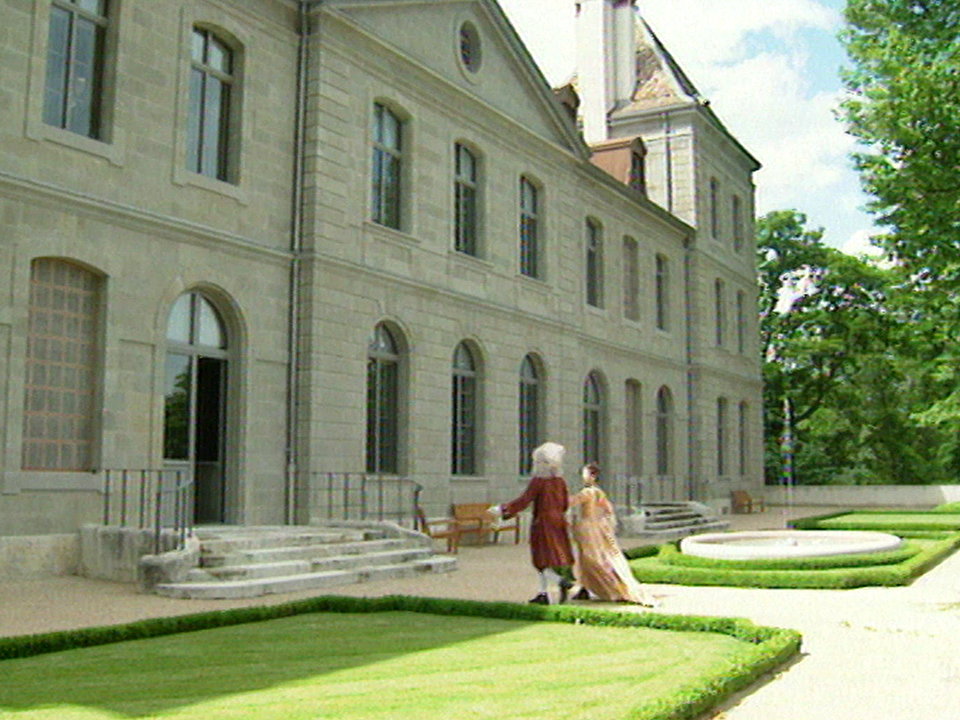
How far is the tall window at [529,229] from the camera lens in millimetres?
22562

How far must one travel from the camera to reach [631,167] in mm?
29469

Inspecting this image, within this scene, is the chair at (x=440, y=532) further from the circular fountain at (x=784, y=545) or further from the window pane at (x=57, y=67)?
the window pane at (x=57, y=67)

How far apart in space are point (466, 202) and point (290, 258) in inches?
221

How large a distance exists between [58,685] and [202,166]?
964 centimetres

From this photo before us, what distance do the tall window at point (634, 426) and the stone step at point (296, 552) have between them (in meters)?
13.6

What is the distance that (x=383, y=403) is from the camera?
1786 cm

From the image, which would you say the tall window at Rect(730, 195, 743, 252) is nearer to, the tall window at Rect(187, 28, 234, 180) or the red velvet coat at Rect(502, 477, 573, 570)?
the tall window at Rect(187, 28, 234, 180)

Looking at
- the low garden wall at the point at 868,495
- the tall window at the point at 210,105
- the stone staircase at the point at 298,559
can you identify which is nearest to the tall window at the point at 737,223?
the low garden wall at the point at 868,495

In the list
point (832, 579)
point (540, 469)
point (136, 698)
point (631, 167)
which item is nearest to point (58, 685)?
point (136, 698)

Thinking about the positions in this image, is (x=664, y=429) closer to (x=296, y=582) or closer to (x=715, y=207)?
(x=715, y=207)

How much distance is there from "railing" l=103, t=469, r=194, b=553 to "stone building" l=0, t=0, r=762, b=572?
0.61 ft

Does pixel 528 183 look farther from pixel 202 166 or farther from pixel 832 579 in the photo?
pixel 832 579

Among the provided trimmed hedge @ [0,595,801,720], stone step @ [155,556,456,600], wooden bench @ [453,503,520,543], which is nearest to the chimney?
wooden bench @ [453,503,520,543]

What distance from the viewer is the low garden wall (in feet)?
124
